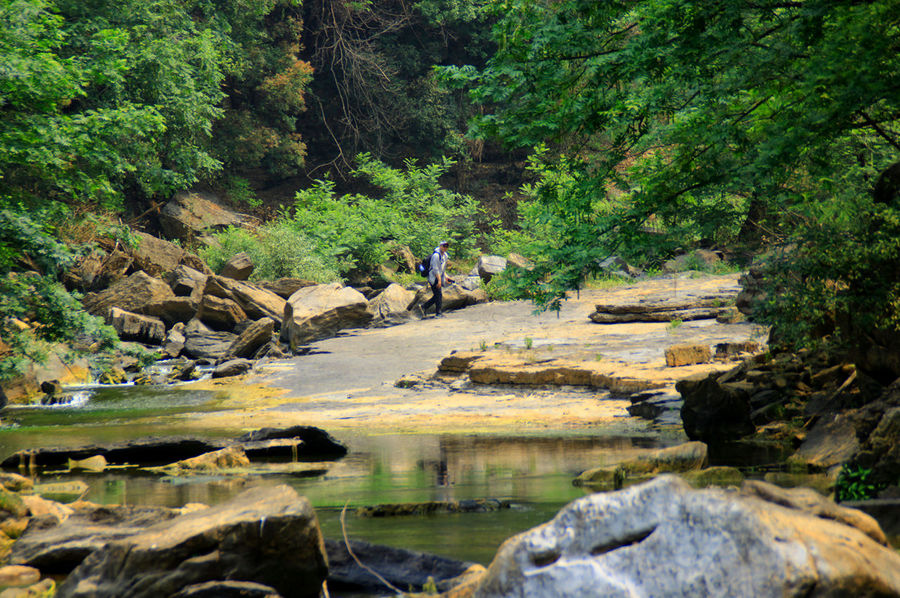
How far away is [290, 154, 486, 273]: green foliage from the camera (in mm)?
32062

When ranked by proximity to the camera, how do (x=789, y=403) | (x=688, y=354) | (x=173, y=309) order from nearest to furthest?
(x=789, y=403)
(x=688, y=354)
(x=173, y=309)

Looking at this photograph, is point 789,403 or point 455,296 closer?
point 789,403

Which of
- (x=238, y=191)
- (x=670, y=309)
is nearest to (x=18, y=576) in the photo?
(x=670, y=309)

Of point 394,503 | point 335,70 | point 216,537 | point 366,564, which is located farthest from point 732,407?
point 335,70

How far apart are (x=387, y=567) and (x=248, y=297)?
70.5 ft

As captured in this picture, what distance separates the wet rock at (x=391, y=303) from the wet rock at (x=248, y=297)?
286cm

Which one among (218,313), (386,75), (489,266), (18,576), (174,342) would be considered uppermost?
(386,75)

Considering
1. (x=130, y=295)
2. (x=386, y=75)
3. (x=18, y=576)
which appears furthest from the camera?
(x=386, y=75)

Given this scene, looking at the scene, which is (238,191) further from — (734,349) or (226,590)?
(226,590)

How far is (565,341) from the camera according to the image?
621 inches

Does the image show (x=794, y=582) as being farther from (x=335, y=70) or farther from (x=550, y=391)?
(x=335, y=70)

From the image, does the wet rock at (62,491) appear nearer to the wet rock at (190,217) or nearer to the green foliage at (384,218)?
the green foliage at (384,218)

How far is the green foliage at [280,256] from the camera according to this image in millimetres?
28953

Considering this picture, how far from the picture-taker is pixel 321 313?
2208 centimetres
